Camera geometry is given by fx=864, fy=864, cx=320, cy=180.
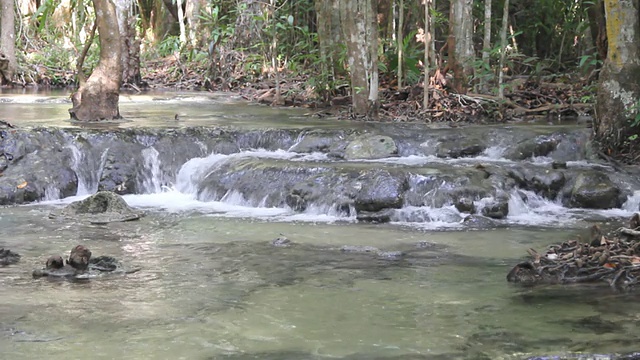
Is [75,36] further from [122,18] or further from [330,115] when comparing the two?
[330,115]

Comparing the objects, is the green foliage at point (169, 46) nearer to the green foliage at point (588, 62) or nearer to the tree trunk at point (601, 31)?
the green foliage at point (588, 62)

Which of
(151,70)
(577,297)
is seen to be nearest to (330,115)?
(577,297)

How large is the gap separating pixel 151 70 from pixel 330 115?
38.6 ft

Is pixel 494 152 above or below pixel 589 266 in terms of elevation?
above

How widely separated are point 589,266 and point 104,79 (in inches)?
308

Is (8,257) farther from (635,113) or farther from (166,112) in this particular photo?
(166,112)

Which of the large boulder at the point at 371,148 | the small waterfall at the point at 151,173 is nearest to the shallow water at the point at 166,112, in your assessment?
the small waterfall at the point at 151,173

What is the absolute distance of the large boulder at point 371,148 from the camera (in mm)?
10391

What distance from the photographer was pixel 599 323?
16.1 ft

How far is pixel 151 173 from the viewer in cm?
1039

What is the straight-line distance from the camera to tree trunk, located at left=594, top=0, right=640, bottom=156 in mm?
9586

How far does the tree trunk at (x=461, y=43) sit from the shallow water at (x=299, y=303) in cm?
587

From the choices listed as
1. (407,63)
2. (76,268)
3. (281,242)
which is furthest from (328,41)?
(76,268)

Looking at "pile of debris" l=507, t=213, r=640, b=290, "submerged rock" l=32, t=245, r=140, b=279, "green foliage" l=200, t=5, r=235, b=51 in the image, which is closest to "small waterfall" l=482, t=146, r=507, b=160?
"pile of debris" l=507, t=213, r=640, b=290
